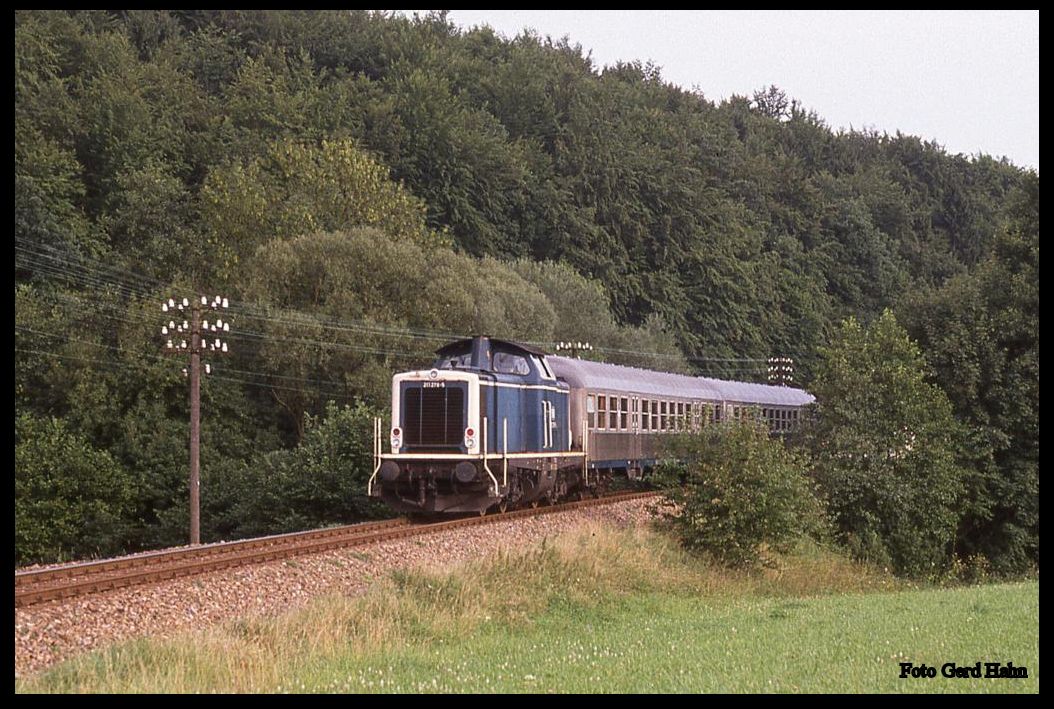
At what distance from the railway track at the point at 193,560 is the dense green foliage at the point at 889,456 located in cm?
1143

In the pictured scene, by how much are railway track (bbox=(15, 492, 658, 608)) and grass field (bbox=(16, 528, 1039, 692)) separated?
2614 millimetres

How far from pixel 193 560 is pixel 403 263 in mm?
31883

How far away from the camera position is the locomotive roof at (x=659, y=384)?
31.0 m

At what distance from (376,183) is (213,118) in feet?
53.4

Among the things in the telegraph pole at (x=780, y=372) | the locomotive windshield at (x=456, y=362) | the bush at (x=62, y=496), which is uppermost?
the telegraph pole at (x=780, y=372)

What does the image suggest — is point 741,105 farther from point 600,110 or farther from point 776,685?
point 776,685

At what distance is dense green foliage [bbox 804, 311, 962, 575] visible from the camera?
34.3 m

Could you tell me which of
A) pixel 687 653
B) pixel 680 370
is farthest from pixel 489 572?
pixel 680 370

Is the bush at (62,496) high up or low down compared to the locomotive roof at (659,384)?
down

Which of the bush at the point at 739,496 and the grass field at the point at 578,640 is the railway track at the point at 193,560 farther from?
the bush at the point at 739,496

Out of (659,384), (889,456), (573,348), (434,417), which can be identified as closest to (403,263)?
(573,348)

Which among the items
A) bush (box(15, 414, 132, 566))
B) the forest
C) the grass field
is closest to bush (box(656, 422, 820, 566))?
the grass field

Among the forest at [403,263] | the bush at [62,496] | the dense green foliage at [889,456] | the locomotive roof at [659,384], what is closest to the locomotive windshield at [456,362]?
the locomotive roof at [659,384]

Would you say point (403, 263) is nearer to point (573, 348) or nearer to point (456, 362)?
point (573, 348)
